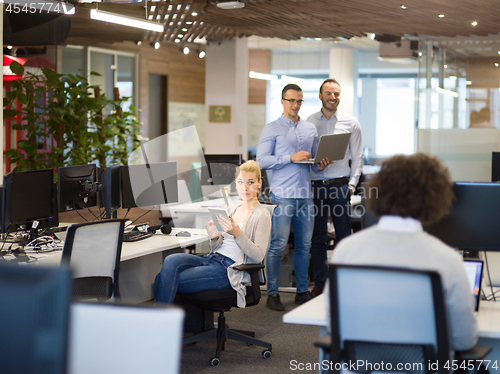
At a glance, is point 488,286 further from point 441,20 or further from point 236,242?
point 441,20

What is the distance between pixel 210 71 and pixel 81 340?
960cm

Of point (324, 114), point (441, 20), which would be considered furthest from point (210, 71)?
point (324, 114)

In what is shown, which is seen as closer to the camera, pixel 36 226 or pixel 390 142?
pixel 36 226

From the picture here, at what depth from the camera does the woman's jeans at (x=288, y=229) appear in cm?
492

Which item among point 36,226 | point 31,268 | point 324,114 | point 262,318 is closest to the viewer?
point 31,268

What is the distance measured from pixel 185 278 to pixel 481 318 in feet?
6.10

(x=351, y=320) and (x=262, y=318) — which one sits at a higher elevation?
(x=351, y=320)

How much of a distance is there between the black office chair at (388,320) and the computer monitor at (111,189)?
9.31 feet

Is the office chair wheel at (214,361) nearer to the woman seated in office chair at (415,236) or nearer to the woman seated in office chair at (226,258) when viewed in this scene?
the woman seated in office chair at (226,258)

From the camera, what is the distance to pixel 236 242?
3.58 m

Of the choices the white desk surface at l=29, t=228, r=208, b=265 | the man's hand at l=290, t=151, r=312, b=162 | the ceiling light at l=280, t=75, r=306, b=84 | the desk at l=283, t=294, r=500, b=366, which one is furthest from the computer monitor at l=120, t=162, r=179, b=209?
the ceiling light at l=280, t=75, r=306, b=84

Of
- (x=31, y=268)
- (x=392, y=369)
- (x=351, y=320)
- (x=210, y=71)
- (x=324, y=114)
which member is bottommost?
(x=392, y=369)

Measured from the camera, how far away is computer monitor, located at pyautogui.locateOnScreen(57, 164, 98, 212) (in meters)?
4.20

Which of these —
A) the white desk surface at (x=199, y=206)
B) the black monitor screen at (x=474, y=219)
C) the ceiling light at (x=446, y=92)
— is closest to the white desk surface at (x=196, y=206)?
the white desk surface at (x=199, y=206)
